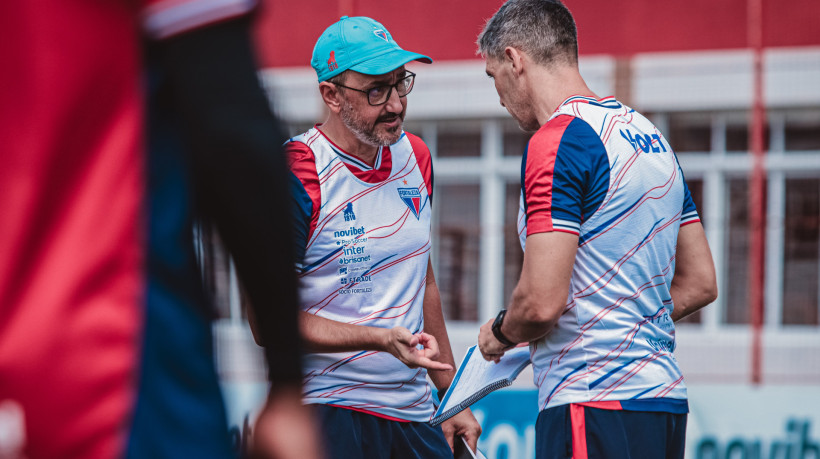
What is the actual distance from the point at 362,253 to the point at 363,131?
40 cm

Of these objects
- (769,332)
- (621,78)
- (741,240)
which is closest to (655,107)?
(621,78)

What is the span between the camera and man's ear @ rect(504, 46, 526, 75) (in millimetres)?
2805

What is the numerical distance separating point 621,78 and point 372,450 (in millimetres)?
8144

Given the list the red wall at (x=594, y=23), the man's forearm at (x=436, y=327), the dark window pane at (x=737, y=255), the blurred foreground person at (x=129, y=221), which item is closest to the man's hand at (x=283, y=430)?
the blurred foreground person at (x=129, y=221)

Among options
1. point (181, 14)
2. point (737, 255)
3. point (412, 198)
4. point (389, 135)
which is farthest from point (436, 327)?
point (737, 255)

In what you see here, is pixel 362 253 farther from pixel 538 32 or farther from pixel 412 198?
pixel 538 32

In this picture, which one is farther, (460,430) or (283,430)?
(460,430)

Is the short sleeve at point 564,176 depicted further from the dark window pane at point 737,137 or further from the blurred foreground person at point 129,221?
the dark window pane at point 737,137

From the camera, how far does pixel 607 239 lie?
2541 millimetres

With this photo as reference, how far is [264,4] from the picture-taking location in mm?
908

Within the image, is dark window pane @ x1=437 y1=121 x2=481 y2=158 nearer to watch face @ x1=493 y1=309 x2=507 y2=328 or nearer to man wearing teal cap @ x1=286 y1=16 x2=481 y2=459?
man wearing teal cap @ x1=286 y1=16 x2=481 y2=459

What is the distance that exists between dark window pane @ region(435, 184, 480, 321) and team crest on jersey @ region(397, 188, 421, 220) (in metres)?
7.28

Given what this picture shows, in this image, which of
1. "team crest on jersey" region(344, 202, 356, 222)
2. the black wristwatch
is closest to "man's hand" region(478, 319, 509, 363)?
the black wristwatch

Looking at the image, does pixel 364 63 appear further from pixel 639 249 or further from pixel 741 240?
pixel 741 240
